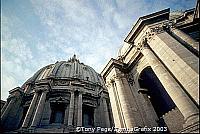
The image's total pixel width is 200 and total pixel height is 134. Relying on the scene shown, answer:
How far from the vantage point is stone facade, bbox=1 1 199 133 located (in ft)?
27.1

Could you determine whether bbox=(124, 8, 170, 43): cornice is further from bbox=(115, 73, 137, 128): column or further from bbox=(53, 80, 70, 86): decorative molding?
bbox=(53, 80, 70, 86): decorative molding

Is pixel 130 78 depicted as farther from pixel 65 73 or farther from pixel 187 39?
pixel 65 73

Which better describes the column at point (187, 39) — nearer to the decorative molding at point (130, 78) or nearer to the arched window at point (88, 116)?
the decorative molding at point (130, 78)

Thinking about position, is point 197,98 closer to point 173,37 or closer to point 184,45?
point 184,45

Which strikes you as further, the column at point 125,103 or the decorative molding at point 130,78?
the decorative molding at point 130,78

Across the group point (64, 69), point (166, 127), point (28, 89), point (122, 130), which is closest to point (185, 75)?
point (166, 127)

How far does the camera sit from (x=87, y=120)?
2447cm

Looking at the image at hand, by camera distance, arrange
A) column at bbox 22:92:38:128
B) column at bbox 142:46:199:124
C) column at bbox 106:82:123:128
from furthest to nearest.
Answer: column at bbox 22:92:38:128
column at bbox 106:82:123:128
column at bbox 142:46:199:124

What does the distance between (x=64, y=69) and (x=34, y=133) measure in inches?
755

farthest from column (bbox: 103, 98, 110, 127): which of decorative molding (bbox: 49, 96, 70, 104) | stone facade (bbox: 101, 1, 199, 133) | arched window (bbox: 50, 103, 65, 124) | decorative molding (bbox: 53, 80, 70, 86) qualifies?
stone facade (bbox: 101, 1, 199, 133)

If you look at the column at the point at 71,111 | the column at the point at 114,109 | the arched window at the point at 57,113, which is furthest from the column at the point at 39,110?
the column at the point at 114,109

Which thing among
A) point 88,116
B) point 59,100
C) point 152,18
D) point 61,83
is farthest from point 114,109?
point 61,83

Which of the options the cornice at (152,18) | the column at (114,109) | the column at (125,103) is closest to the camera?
the column at (125,103)

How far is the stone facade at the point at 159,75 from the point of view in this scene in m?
7.78
